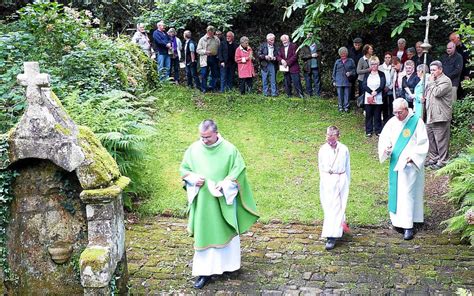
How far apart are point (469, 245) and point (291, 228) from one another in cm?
261

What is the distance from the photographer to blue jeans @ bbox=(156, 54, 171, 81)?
1703 centimetres

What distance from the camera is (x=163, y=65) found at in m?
17.2

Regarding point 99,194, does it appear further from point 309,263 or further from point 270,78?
point 270,78

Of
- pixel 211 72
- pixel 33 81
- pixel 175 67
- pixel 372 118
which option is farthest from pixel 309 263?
pixel 175 67

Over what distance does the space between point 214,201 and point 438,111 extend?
567 cm

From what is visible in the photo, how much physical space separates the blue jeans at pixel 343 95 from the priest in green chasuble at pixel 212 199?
27.9ft

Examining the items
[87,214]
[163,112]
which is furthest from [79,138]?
[163,112]

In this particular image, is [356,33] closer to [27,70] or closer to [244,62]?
[244,62]

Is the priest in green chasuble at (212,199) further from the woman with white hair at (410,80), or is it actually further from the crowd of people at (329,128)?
the woman with white hair at (410,80)

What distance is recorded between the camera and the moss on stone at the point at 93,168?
5.71 meters

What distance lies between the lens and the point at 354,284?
682cm

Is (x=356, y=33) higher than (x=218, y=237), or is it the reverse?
(x=356, y=33)

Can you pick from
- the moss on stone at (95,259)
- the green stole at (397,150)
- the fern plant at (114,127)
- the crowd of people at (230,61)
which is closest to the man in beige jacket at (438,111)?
the green stole at (397,150)

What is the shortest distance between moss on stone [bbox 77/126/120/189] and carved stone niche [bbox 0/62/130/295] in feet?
0.03
